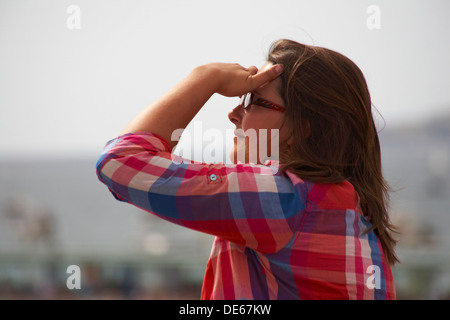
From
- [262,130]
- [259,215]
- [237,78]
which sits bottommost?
[259,215]

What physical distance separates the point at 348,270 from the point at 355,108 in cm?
31

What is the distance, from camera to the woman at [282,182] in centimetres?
74

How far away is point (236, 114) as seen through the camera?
990 mm

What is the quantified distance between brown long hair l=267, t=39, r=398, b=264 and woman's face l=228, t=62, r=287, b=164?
0.06ft

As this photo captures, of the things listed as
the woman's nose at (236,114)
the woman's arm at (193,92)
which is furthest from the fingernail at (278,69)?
the woman's nose at (236,114)

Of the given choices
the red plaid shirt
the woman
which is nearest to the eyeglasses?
the woman

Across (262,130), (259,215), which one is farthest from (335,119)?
(259,215)

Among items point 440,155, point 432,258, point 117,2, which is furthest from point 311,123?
point 440,155

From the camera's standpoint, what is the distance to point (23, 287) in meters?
7.76

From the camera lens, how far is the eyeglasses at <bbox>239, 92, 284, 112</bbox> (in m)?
0.92

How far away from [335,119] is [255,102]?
162 mm

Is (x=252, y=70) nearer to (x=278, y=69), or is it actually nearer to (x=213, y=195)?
(x=278, y=69)

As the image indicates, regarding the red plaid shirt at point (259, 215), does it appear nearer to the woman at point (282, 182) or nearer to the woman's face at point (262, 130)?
the woman at point (282, 182)
